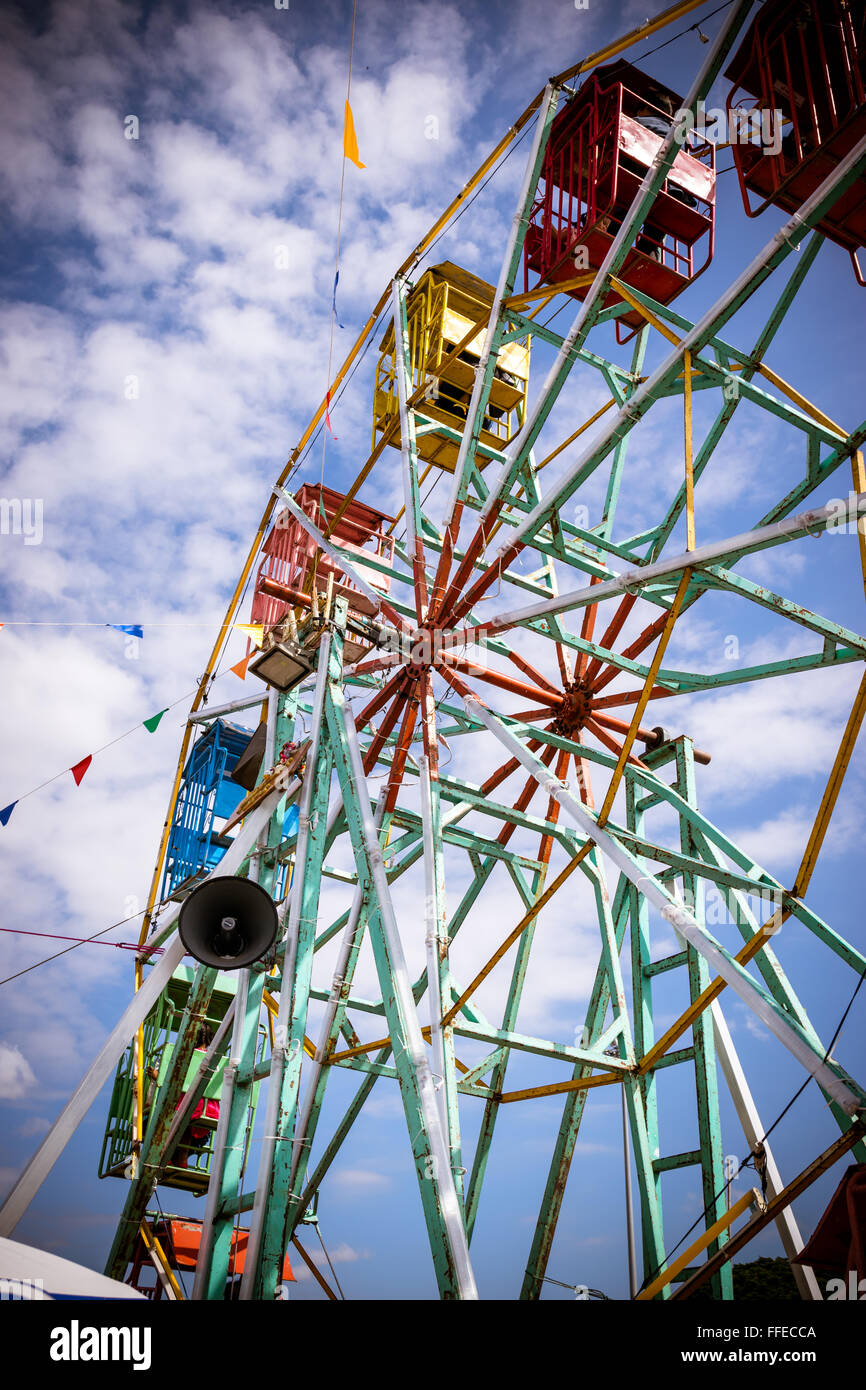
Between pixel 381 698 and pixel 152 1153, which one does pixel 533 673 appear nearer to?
pixel 381 698

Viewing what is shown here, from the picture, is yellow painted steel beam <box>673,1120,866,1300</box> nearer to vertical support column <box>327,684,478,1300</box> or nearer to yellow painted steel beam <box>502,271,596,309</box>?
vertical support column <box>327,684,478,1300</box>

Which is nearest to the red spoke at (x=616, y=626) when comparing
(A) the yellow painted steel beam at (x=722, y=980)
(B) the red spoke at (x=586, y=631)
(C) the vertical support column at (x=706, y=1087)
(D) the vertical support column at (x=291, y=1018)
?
(B) the red spoke at (x=586, y=631)

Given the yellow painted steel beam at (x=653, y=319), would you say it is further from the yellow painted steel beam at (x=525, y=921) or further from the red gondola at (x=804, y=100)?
the yellow painted steel beam at (x=525, y=921)

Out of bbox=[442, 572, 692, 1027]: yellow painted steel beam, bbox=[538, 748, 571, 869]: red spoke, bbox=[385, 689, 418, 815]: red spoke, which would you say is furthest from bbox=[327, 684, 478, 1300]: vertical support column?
bbox=[538, 748, 571, 869]: red spoke

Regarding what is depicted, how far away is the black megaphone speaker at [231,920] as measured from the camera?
9.14 meters

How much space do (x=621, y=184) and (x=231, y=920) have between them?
952cm

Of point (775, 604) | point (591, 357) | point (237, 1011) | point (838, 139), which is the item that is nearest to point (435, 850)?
point (237, 1011)

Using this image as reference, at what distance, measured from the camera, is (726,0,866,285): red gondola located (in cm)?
965

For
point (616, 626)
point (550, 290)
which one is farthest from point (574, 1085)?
point (550, 290)

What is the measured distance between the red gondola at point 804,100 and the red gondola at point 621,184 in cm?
144

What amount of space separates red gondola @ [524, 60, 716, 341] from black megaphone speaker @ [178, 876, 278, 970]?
8021mm

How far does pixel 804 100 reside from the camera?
10328mm
